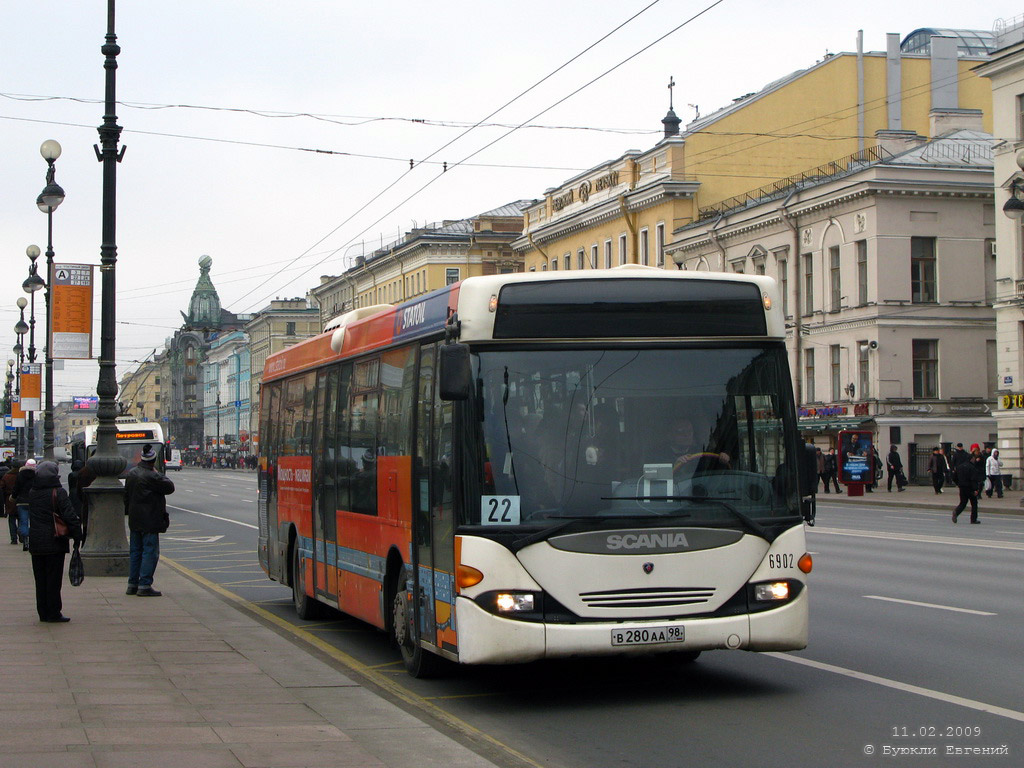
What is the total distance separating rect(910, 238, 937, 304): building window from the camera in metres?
52.0

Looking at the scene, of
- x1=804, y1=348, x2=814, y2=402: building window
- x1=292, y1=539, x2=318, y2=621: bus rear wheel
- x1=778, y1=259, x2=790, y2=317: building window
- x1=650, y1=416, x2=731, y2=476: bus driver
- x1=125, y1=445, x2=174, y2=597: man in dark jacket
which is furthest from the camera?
x1=778, y1=259, x2=790, y2=317: building window

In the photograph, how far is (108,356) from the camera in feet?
62.7

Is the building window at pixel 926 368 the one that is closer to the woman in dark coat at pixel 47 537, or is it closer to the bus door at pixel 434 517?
the woman in dark coat at pixel 47 537

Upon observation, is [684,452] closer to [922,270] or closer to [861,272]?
[861,272]

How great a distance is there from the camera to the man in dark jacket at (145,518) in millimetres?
16000

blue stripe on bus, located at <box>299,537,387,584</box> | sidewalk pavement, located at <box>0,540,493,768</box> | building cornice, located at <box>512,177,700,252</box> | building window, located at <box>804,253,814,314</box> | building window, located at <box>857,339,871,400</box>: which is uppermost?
building cornice, located at <box>512,177,700,252</box>

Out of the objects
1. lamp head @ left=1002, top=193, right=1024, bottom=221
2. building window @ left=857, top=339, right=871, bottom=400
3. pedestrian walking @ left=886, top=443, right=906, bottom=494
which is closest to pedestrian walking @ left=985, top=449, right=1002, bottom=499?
pedestrian walking @ left=886, top=443, right=906, bottom=494

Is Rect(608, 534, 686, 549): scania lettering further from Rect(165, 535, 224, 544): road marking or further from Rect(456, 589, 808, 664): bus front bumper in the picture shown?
Rect(165, 535, 224, 544): road marking

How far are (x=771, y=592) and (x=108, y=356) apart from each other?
481 inches

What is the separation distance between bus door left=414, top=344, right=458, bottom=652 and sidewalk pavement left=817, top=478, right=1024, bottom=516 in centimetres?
2729

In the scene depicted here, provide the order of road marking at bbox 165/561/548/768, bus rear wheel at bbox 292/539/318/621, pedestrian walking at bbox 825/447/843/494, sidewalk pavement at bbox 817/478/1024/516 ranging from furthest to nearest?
1. pedestrian walking at bbox 825/447/843/494
2. sidewalk pavement at bbox 817/478/1024/516
3. bus rear wheel at bbox 292/539/318/621
4. road marking at bbox 165/561/548/768

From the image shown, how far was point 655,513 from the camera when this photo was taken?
9.05 meters

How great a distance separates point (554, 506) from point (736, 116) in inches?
2371

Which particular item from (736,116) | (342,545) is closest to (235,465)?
(736,116)
